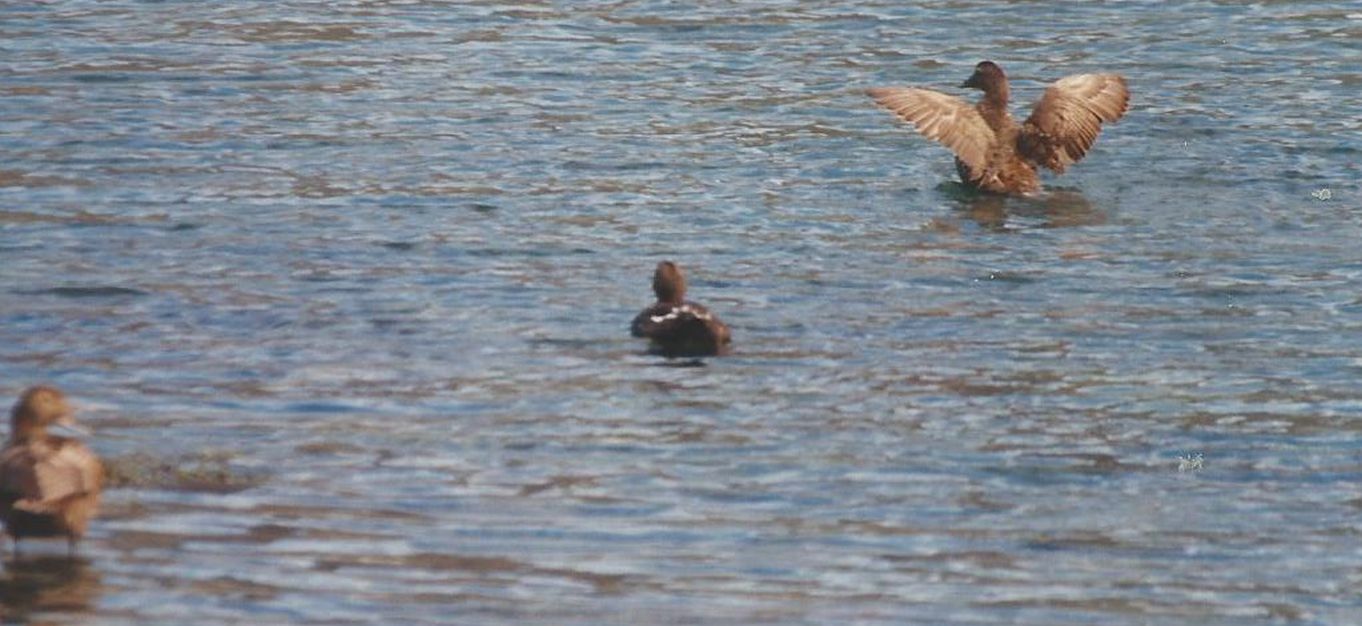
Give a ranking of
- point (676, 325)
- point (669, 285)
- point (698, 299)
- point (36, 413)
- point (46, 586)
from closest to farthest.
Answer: point (46, 586) → point (36, 413) → point (676, 325) → point (669, 285) → point (698, 299)

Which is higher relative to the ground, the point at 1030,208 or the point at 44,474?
the point at 44,474

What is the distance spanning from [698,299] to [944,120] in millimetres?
4413

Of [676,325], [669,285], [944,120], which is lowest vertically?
[944,120]

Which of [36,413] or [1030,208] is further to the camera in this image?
[1030,208]

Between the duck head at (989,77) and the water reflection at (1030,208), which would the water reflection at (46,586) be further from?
the duck head at (989,77)

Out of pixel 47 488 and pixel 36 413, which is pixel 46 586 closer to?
pixel 47 488

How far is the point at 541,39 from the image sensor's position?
2547cm

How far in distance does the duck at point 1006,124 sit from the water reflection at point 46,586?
967cm

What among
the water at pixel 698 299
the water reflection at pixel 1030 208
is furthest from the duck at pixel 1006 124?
the water at pixel 698 299

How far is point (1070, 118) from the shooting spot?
65.4 ft

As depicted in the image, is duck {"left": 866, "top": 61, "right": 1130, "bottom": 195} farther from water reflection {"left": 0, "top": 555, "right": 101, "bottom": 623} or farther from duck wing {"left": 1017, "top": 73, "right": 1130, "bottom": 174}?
water reflection {"left": 0, "top": 555, "right": 101, "bottom": 623}

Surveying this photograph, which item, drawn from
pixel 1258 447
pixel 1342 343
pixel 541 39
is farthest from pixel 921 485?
pixel 541 39

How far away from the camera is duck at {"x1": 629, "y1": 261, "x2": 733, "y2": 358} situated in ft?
46.3

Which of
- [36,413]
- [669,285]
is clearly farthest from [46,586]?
[669,285]
